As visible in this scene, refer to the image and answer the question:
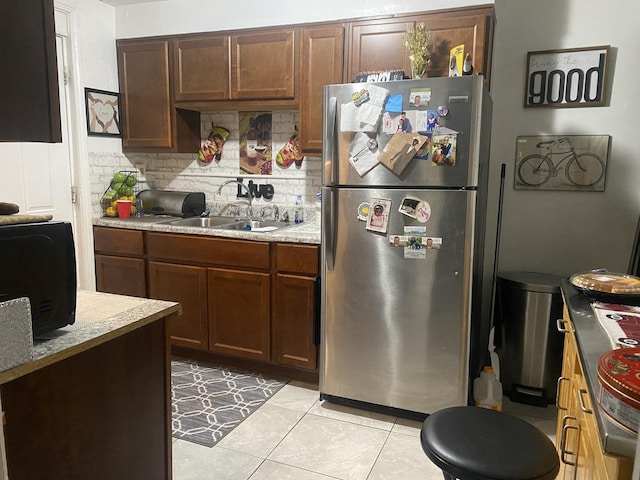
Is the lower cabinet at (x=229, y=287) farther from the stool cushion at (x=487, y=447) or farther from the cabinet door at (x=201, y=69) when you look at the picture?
the stool cushion at (x=487, y=447)

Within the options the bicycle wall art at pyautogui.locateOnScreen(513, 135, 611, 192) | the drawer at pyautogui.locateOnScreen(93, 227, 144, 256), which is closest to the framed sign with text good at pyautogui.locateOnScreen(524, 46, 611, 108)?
the bicycle wall art at pyautogui.locateOnScreen(513, 135, 611, 192)

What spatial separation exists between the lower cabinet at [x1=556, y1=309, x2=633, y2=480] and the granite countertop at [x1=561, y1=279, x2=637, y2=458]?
27 mm

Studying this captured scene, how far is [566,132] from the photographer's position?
2916mm

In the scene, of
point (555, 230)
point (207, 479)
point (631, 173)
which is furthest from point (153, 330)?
point (631, 173)

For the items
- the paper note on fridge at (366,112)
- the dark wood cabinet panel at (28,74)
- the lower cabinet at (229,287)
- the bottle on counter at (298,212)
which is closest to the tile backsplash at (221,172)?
the bottle on counter at (298,212)

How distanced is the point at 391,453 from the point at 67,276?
1684mm

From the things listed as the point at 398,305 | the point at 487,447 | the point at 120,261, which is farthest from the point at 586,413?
the point at 120,261

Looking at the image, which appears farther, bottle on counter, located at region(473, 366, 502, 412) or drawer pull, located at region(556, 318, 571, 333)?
bottle on counter, located at region(473, 366, 502, 412)

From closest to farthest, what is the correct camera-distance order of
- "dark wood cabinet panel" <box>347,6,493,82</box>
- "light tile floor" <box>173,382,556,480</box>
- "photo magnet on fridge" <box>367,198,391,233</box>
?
"light tile floor" <box>173,382,556,480</box> → "photo magnet on fridge" <box>367,198,391,233</box> → "dark wood cabinet panel" <box>347,6,493,82</box>

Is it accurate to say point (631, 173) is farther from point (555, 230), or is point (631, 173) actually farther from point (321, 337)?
point (321, 337)

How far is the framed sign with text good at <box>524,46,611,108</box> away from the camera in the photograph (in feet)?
9.15

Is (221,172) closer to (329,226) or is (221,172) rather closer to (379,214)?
(329,226)

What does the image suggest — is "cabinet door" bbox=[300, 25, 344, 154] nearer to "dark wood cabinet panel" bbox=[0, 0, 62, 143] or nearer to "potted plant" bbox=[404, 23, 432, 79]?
"potted plant" bbox=[404, 23, 432, 79]

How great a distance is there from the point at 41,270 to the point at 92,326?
24 cm
